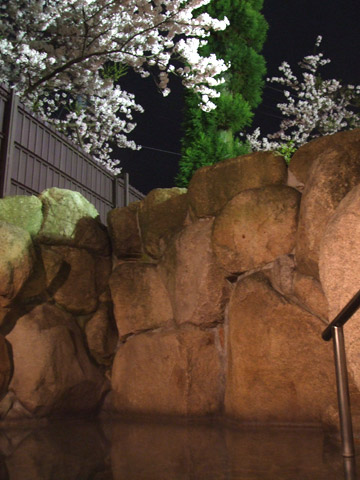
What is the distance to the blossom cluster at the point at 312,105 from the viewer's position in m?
16.9

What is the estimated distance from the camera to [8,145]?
18.4 feet

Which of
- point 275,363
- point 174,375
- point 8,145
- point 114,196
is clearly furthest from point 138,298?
point 114,196

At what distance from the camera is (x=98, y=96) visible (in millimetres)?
13883

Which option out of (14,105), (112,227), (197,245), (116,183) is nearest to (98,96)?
(116,183)

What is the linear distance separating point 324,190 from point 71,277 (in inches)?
111

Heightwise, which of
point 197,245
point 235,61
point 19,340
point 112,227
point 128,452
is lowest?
point 128,452

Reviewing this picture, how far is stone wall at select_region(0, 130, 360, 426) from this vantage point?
144 inches

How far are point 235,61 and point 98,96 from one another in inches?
217

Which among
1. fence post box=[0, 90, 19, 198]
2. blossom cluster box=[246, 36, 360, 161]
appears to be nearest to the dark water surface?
fence post box=[0, 90, 19, 198]

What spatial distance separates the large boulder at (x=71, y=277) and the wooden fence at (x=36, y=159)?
1.18 m

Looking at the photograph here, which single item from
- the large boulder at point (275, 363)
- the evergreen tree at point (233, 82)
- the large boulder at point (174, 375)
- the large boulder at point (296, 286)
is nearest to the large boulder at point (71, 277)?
the large boulder at point (174, 375)

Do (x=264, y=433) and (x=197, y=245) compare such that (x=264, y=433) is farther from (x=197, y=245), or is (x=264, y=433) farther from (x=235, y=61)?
(x=235, y=61)

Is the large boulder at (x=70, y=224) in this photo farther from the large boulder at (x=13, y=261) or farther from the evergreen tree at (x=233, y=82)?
the evergreen tree at (x=233, y=82)

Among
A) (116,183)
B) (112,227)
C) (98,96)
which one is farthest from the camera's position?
(98,96)
